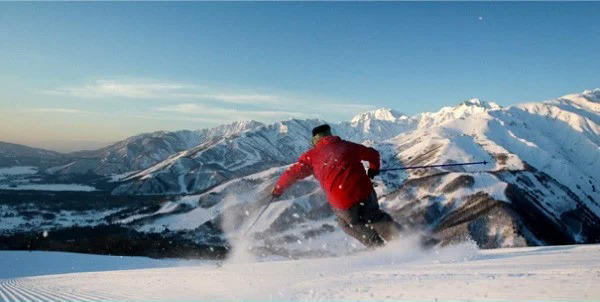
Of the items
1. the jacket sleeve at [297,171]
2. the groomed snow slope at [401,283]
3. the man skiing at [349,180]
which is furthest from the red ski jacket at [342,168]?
the groomed snow slope at [401,283]

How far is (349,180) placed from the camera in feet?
34.9

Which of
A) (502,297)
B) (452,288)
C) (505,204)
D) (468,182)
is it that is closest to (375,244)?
(452,288)

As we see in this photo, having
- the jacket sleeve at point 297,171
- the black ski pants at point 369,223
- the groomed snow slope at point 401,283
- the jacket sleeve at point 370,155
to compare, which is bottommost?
the groomed snow slope at point 401,283

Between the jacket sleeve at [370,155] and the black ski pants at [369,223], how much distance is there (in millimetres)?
683

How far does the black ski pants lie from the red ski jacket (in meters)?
0.18

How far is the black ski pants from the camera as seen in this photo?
10.8 m

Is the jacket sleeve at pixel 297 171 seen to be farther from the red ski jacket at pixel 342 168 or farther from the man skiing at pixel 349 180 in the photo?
the red ski jacket at pixel 342 168

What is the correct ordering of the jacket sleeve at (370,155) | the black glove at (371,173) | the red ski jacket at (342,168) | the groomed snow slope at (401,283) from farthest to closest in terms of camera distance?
the black glove at (371,173) < the jacket sleeve at (370,155) < the red ski jacket at (342,168) < the groomed snow slope at (401,283)

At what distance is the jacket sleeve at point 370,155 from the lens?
10.8 meters

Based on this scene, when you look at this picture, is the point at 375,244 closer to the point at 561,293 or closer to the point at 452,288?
the point at 452,288

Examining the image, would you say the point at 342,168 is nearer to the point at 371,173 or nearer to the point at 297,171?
the point at 371,173

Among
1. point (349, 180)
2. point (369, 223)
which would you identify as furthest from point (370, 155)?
point (369, 223)

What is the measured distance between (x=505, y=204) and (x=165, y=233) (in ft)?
352

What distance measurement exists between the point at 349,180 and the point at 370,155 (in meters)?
0.84
